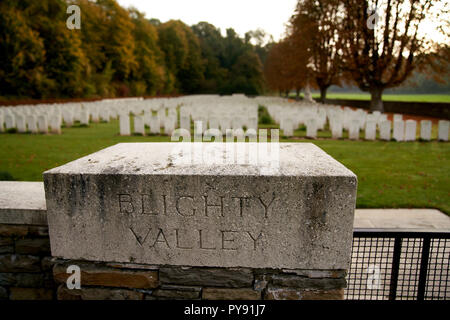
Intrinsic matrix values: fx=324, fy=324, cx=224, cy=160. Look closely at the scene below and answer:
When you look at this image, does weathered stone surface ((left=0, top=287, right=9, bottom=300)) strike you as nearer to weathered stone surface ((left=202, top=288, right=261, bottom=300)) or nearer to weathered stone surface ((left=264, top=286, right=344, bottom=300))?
weathered stone surface ((left=202, top=288, right=261, bottom=300))

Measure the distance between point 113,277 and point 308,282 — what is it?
122cm

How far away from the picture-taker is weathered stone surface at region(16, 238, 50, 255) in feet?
7.36

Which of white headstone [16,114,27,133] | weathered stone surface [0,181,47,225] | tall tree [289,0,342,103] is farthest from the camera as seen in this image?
tall tree [289,0,342,103]

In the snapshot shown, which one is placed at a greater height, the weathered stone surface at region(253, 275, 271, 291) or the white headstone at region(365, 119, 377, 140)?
the white headstone at region(365, 119, 377, 140)

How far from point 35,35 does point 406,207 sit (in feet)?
86.1

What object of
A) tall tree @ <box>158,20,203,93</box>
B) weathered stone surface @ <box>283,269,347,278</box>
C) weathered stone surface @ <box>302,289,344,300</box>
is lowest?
weathered stone surface @ <box>302,289,344,300</box>

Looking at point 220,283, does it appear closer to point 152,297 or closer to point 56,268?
point 152,297

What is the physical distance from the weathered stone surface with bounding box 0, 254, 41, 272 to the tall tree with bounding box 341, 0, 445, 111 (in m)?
13.2

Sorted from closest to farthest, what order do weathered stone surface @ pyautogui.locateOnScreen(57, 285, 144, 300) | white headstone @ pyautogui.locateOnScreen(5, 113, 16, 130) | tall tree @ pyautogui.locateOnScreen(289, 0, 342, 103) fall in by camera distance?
1. weathered stone surface @ pyautogui.locateOnScreen(57, 285, 144, 300)
2. white headstone @ pyautogui.locateOnScreen(5, 113, 16, 130)
3. tall tree @ pyautogui.locateOnScreen(289, 0, 342, 103)

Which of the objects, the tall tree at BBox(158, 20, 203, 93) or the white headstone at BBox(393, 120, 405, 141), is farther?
the tall tree at BBox(158, 20, 203, 93)

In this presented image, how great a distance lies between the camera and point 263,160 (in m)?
2.13

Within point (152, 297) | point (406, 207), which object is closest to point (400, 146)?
point (406, 207)

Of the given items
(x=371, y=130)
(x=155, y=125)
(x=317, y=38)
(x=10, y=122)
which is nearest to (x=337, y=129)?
(x=371, y=130)

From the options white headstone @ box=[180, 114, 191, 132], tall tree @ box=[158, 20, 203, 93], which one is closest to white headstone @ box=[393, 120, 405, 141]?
white headstone @ box=[180, 114, 191, 132]
